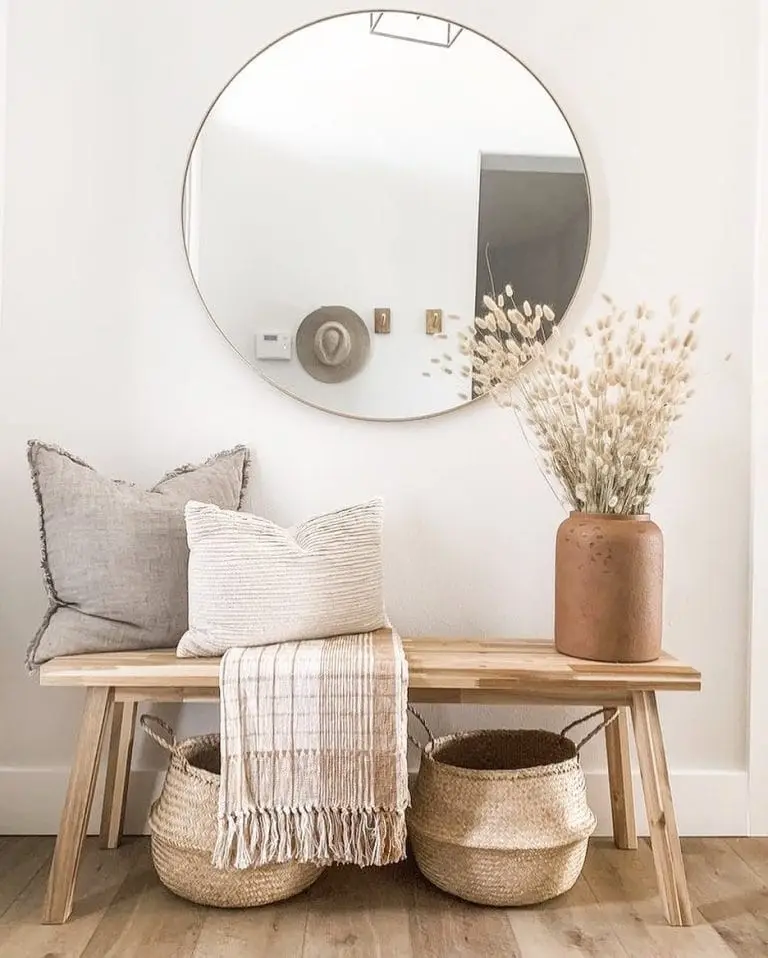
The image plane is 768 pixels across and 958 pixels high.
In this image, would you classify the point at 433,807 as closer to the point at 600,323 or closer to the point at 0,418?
the point at 600,323

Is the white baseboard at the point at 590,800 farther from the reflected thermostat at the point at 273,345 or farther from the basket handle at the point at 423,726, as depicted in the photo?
the reflected thermostat at the point at 273,345

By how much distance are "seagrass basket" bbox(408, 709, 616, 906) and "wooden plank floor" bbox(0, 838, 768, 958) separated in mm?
58

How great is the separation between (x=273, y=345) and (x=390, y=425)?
0.31 meters

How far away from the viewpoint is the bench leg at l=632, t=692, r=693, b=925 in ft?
5.30

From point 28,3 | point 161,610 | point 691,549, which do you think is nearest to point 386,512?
point 161,610

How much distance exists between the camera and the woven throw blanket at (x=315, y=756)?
1569 mm

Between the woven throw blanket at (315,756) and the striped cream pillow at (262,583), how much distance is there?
0.10 meters

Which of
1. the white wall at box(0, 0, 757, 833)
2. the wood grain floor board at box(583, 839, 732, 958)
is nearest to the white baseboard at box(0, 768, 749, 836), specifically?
the white wall at box(0, 0, 757, 833)

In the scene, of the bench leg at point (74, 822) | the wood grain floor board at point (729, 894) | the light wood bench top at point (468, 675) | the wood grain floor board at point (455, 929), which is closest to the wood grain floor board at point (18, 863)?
the bench leg at point (74, 822)

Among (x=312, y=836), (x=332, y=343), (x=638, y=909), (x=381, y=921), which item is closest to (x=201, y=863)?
(x=312, y=836)

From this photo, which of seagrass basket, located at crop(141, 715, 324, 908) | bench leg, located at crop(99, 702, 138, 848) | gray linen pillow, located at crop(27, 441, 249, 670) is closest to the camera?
seagrass basket, located at crop(141, 715, 324, 908)

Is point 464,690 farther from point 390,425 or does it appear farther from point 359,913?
point 390,425

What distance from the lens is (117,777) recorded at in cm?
193

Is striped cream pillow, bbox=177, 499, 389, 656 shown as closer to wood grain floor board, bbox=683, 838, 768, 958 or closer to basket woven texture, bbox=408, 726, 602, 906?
basket woven texture, bbox=408, 726, 602, 906
